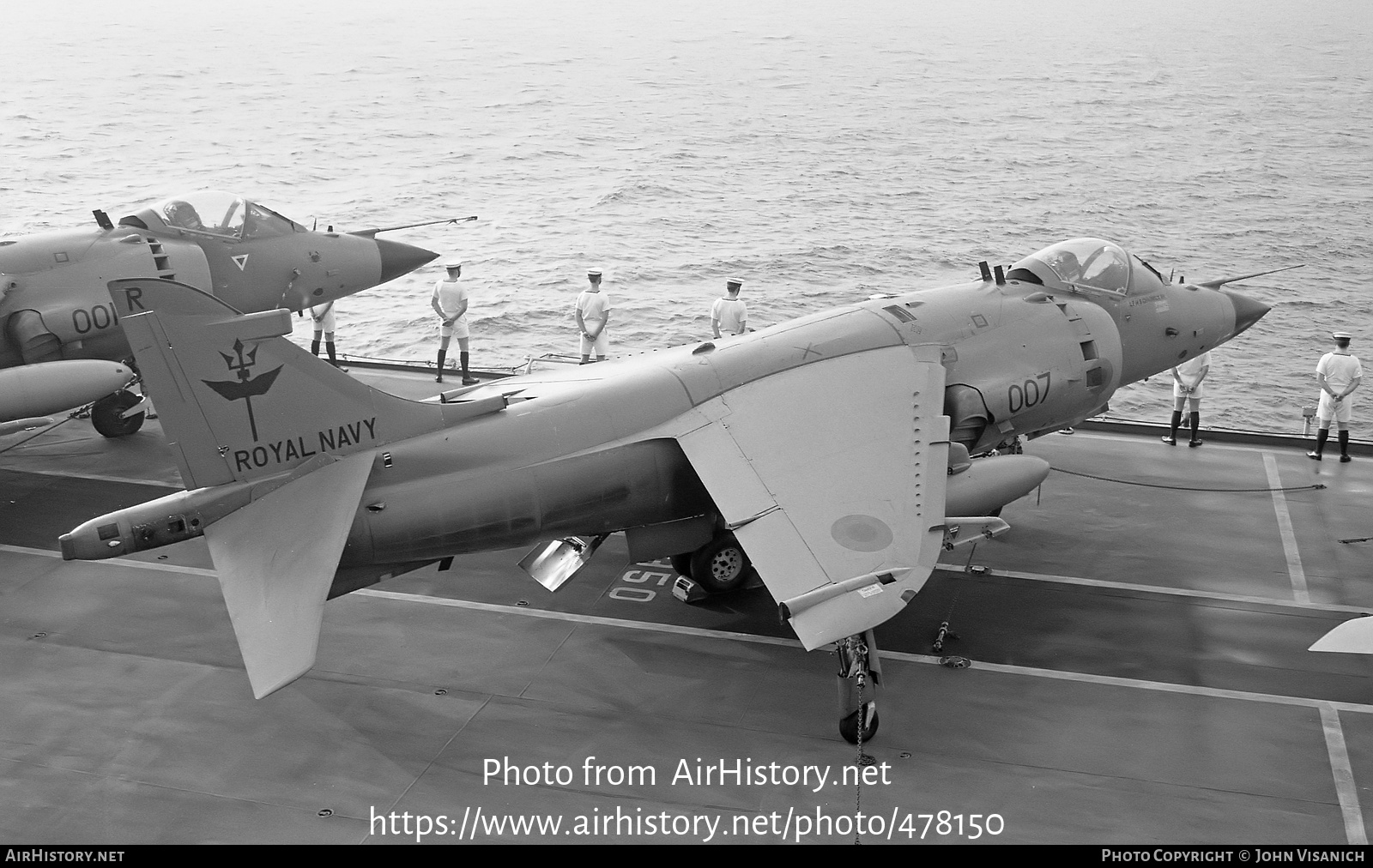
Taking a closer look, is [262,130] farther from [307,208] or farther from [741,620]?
[741,620]

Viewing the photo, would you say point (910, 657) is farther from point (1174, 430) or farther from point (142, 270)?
point (142, 270)

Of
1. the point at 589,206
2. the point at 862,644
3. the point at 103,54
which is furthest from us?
the point at 103,54

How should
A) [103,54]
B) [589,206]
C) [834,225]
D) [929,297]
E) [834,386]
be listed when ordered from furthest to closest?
1. [103,54]
2. [589,206]
3. [834,225]
4. [929,297]
5. [834,386]

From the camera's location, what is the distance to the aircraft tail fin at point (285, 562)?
32.2 ft

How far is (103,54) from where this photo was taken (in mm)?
114125

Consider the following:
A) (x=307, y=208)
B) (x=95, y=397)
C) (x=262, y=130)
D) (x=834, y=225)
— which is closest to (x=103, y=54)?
(x=262, y=130)

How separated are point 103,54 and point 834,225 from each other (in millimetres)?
91069

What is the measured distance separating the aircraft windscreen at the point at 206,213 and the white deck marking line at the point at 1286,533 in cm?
1607

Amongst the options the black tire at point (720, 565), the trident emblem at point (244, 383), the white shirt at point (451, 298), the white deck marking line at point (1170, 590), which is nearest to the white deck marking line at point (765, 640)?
the black tire at point (720, 565)

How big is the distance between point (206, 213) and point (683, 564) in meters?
10.2

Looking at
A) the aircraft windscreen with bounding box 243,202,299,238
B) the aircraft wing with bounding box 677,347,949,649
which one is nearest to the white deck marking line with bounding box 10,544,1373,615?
the aircraft wing with bounding box 677,347,949,649

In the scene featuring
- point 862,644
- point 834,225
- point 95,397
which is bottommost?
point 834,225

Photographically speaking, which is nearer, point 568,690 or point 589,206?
point 568,690

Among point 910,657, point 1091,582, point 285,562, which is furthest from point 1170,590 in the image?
point 285,562
